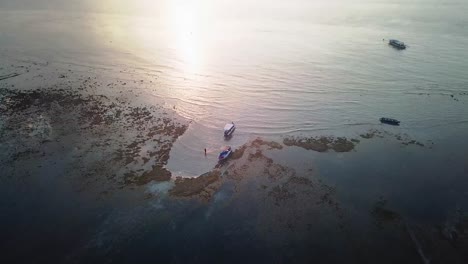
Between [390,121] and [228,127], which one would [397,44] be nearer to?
[390,121]

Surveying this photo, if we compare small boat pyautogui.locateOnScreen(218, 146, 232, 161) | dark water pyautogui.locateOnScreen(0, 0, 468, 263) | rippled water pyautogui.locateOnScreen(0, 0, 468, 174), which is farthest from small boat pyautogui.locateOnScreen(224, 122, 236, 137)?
small boat pyautogui.locateOnScreen(218, 146, 232, 161)

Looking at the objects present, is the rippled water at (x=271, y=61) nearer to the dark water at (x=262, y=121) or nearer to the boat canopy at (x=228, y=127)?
the dark water at (x=262, y=121)

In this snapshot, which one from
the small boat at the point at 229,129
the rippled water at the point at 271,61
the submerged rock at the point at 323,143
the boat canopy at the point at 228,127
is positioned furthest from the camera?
the rippled water at the point at 271,61

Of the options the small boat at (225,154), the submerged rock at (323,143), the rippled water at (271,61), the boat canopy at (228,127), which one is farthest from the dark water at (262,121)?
the small boat at (225,154)

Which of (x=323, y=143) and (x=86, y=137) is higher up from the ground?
(x=323, y=143)

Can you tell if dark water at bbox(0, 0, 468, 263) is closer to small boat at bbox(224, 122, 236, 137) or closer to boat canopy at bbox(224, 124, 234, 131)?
small boat at bbox(224, 122, 236, 137)

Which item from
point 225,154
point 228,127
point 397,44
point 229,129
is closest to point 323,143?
point 229,129

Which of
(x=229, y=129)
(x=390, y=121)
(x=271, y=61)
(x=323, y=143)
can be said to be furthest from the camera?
(x=271, y=61)

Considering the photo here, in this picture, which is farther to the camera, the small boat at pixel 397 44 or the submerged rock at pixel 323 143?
the small boat at pixel 397 44
